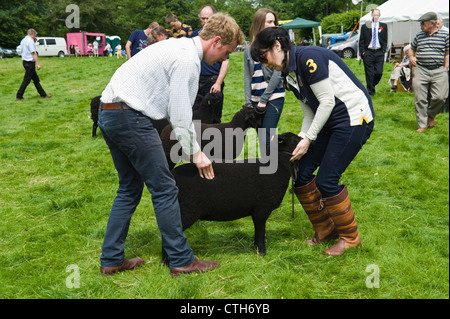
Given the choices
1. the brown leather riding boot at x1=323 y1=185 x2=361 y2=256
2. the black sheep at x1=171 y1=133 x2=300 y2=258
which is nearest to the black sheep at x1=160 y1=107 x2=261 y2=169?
the black sheep at x1=171 y1=133 x2=300 y2=258

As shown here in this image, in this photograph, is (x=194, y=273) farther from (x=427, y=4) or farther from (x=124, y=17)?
(x=124, y=17)

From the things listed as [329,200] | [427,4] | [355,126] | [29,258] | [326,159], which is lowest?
[29,258]

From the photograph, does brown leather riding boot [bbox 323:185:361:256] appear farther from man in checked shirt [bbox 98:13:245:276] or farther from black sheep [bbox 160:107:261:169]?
black sheep [bbox 160:107:261:169]

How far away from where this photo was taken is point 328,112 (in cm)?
330

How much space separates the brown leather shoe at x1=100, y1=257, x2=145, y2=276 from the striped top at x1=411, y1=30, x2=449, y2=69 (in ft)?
24.3

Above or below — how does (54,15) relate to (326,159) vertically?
above

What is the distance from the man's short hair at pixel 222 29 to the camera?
2.97m

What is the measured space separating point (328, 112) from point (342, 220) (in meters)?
1.05

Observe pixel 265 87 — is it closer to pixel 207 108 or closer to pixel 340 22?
pixel 207 108

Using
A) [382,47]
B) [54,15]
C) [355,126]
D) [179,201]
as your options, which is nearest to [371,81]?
[382,47]

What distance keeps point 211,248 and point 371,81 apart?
9648 millimetres

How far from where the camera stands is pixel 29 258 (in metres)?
3.85

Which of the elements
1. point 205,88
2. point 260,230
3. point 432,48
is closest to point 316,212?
point 260,230

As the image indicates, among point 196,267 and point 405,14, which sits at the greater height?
point 405,14
